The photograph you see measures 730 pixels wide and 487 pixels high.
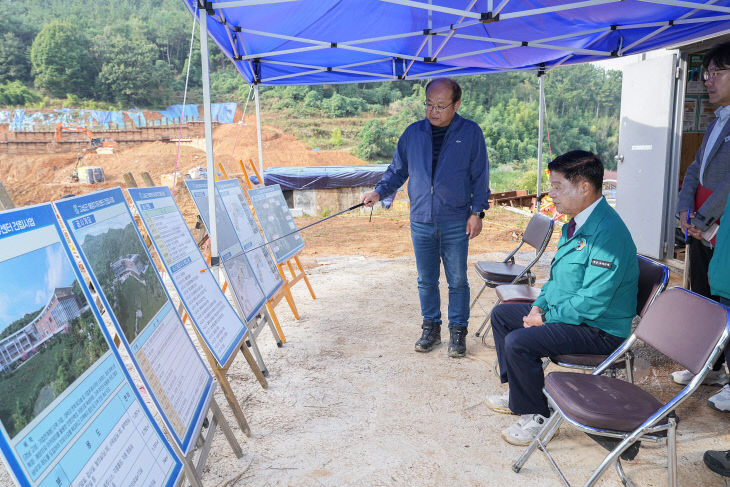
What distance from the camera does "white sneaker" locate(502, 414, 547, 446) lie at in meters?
2.33

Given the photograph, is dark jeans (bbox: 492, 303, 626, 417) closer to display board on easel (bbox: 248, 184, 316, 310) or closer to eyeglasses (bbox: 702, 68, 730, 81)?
eyeglasses (bbox: 702, 68, 730, 81)

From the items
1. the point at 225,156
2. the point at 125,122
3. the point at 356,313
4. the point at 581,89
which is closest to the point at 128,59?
the point at 125,122

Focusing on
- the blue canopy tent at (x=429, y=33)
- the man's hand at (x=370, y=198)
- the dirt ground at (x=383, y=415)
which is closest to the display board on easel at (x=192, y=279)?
the dirt ground at (x=383, y=415)

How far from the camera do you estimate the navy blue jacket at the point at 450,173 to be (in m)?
3.25

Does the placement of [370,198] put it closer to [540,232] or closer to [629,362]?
[540,232]

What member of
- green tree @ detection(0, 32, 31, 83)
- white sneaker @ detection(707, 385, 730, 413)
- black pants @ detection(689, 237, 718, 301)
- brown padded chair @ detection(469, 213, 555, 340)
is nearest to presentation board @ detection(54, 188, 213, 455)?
brown padded chair @ detection(469, 213, 555, 340)

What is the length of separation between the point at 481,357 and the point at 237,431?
1752 millimetres

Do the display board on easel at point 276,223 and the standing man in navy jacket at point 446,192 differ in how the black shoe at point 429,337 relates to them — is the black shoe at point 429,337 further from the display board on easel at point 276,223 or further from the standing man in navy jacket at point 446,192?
the display board on easel at point 276,223

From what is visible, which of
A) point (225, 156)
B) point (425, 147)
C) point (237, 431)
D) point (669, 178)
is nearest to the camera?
point (237, 431)

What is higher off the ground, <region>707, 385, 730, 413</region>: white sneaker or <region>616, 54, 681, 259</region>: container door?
<region>616, 54, 681, 259</region>: container door

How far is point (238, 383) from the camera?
3.08 m

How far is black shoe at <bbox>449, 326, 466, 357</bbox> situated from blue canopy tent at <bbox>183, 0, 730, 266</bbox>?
5.72ft

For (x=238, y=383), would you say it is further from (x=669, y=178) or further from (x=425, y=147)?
(x=669, y=178)

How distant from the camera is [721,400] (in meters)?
2.62
